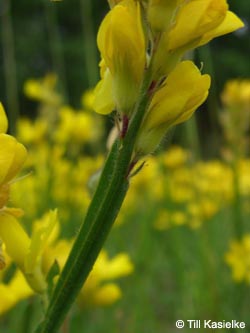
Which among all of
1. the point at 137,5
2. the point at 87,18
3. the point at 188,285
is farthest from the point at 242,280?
the point at 137,5

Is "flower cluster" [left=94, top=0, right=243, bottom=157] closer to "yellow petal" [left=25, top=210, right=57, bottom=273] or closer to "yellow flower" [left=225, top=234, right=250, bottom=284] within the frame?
"yellow petal" [left=25, top=210, right=57, bottom=273]

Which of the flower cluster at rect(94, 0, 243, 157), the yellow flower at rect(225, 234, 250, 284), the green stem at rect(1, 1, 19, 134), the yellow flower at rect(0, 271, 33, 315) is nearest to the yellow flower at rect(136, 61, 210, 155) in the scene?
the flower cluster at rect(94, 0, 243, 157)

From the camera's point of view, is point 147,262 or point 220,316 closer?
point 220,316

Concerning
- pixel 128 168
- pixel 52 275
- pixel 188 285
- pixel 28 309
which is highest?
pixel 128 168

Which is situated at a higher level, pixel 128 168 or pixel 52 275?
pixel 128 168

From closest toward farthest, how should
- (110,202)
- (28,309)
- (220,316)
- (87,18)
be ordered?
1. (110,202)
2. (28,309)
3. (220,316)
4. (87,18)

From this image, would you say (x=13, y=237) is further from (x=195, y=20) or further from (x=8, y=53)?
(x=8, y=53)

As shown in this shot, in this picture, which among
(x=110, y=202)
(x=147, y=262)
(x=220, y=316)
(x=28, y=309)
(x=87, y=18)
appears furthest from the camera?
(x=87, y=18)

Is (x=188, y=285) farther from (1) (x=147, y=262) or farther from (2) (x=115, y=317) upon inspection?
(2) (x=115, y=317)

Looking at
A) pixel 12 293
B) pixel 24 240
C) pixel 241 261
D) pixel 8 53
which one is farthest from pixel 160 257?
pixel 24 240
